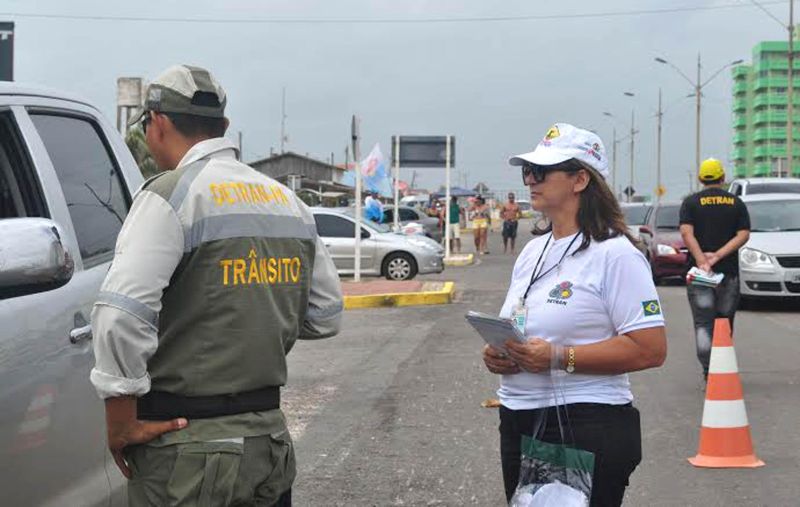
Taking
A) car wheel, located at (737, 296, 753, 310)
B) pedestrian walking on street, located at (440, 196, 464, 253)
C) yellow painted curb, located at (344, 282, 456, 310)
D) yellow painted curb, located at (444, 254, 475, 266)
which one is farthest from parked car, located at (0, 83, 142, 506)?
pedestrian walking on street, located at (440, 196, 464, 253)

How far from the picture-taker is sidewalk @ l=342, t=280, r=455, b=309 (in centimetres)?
1642

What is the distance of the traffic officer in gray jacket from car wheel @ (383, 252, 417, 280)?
1885 cm

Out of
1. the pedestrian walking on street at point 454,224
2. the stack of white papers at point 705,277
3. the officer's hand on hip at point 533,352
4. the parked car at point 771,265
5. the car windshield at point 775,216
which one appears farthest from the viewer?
the pedestrian walking on street at point 454,224

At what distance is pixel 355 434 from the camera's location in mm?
7391

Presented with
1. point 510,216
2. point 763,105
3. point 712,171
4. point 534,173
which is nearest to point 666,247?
point 712,171

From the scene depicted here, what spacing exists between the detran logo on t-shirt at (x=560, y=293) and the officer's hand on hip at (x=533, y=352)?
0.47ft

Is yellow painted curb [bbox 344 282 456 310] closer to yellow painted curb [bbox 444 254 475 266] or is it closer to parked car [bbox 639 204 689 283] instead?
parked car [bbox 639 204 689 283]

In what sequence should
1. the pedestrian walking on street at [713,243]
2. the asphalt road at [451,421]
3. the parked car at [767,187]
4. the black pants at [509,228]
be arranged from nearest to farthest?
1. the asphalt road at [451,421]
2. the pedestrian walking on street at [713,243]
3. the parked car at [767,187]
4. the black pants at [509,228]

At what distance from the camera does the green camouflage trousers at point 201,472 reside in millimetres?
2602

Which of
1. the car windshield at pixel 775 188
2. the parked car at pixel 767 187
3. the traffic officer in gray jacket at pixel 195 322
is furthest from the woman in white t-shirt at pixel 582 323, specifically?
the car windshield at pixel 775 188

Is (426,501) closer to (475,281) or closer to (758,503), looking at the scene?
(758,503)

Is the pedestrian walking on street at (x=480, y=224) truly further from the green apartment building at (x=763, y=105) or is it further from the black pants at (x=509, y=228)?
the green apartment building at (x=763, y=105)

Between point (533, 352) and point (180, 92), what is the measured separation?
124 cm

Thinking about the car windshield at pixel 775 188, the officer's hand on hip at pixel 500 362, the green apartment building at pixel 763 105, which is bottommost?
the officer's hand on hip at pixel 500 362
